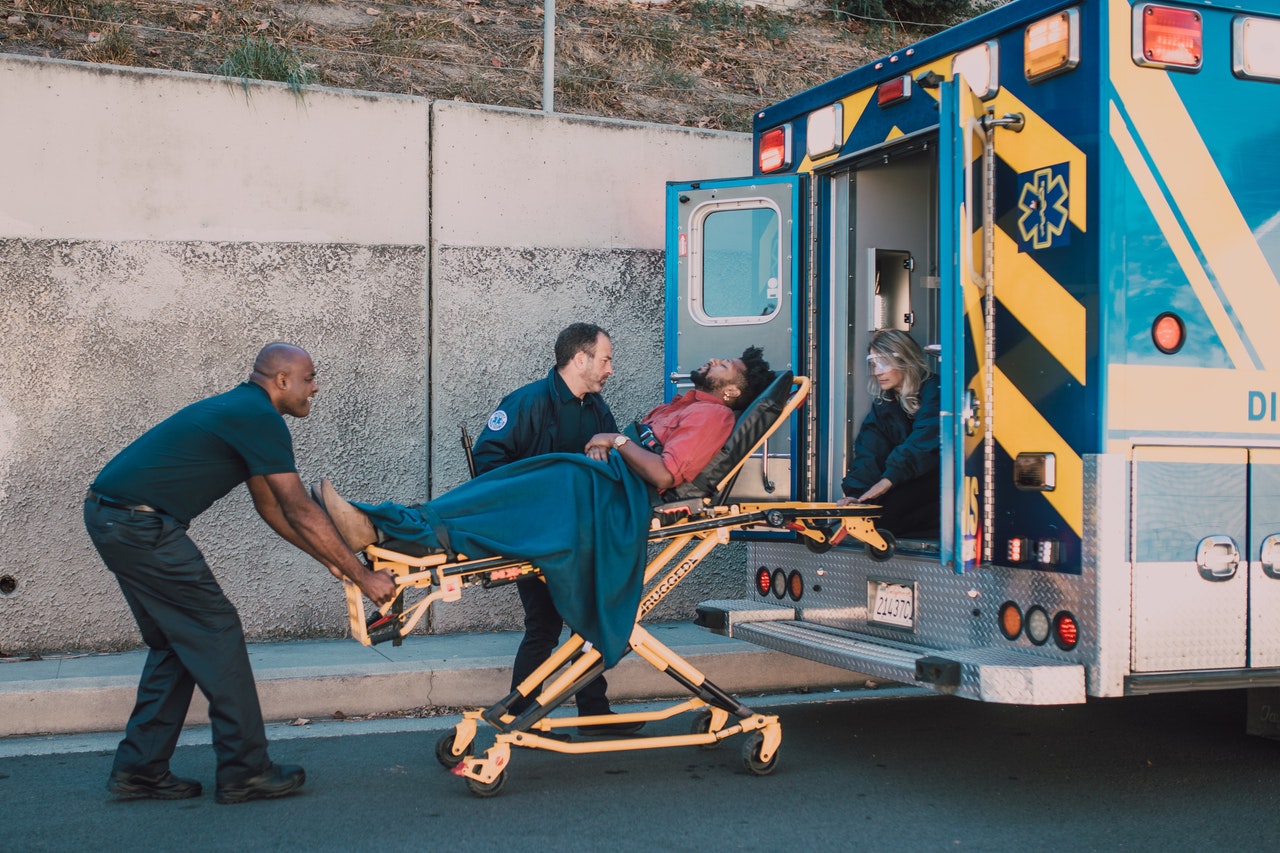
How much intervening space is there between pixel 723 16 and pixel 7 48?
5.68 m

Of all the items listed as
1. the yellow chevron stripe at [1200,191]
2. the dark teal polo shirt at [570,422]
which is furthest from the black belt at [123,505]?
the yellow chevron stripe at [1200,191]

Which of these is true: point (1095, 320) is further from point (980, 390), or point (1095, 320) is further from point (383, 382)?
point (383, 382)

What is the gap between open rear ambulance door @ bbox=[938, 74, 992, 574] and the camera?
4.71 metres

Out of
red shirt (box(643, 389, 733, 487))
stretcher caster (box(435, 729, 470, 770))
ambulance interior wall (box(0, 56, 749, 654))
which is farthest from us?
ambulance interior wall (box(0, 56, 749, 654))

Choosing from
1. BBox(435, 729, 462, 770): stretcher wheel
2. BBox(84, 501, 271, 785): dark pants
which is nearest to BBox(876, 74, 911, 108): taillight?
BBox(435, 729, 462, 770): stretcher wheel

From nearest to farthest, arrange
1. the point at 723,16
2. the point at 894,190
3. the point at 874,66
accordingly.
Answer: the point at 874,66 → the point at 894,190 → the point at 723,16

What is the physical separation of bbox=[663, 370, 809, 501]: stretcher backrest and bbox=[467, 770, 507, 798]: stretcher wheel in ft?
3.89

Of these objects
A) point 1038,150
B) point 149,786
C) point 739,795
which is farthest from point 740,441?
point 149,786

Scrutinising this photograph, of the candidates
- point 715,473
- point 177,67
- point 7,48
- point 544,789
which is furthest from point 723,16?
point 544,789

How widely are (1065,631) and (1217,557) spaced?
639 mm

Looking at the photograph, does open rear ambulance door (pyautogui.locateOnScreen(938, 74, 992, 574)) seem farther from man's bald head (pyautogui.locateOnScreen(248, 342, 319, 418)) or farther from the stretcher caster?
man's bald head (pyautogui.locateOnScreen(248, 342, 319, 418))

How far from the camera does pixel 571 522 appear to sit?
463 cm

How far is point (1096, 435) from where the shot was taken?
447 cm

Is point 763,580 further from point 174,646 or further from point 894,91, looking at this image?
point 174,646
